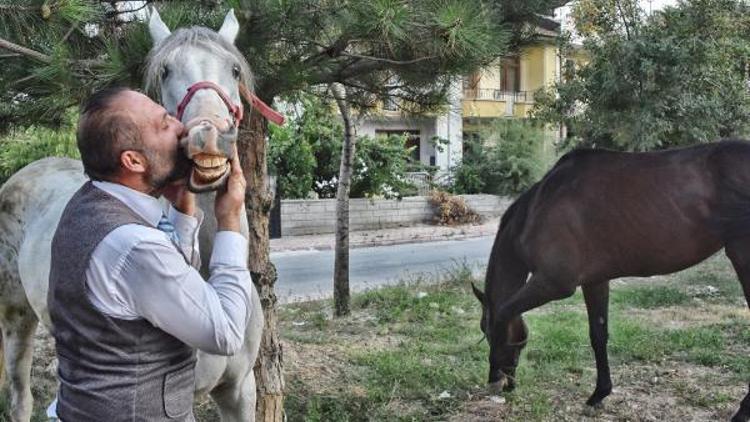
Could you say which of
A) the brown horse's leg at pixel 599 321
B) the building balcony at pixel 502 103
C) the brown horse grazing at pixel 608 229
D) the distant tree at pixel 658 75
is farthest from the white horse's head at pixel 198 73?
the building balcony at pixel 502 103

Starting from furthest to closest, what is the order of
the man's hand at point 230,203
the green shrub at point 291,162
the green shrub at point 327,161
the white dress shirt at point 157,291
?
the green shrub at point 327,161
the green shrub at point 291,162
the man's hand at point 230,203
the white dress shirt at point 157,291

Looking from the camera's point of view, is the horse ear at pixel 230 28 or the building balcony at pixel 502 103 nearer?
the horse ear at pixel 230 28

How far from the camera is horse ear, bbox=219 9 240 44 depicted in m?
2.62

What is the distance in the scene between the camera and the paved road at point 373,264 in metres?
9.95

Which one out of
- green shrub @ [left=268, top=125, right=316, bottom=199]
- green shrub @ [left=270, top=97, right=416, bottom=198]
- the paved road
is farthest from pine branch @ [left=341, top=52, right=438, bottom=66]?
green shrub @ [left=268, top=125, right=316, bottom=199]

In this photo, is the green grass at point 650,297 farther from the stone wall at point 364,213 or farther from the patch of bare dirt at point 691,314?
the stone wall at point 364,213

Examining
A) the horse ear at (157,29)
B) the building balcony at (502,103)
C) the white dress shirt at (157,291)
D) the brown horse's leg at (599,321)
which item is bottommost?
the brown horse's leg at (599,321)

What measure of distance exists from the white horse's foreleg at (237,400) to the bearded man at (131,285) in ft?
3.19

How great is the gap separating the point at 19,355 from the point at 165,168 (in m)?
2.87

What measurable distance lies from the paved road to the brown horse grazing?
4.38 meters

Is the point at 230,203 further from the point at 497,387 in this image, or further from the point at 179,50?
the point at 497,387

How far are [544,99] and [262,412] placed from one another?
24.2 ft

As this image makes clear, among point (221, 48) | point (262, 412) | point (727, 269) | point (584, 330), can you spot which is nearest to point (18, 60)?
point (221, 48)

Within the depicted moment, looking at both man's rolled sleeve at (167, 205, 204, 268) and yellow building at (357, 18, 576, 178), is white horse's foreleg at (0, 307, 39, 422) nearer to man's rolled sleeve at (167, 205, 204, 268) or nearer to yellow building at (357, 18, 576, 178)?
man's rolled sleeve at (167, 205, 204, 268)
